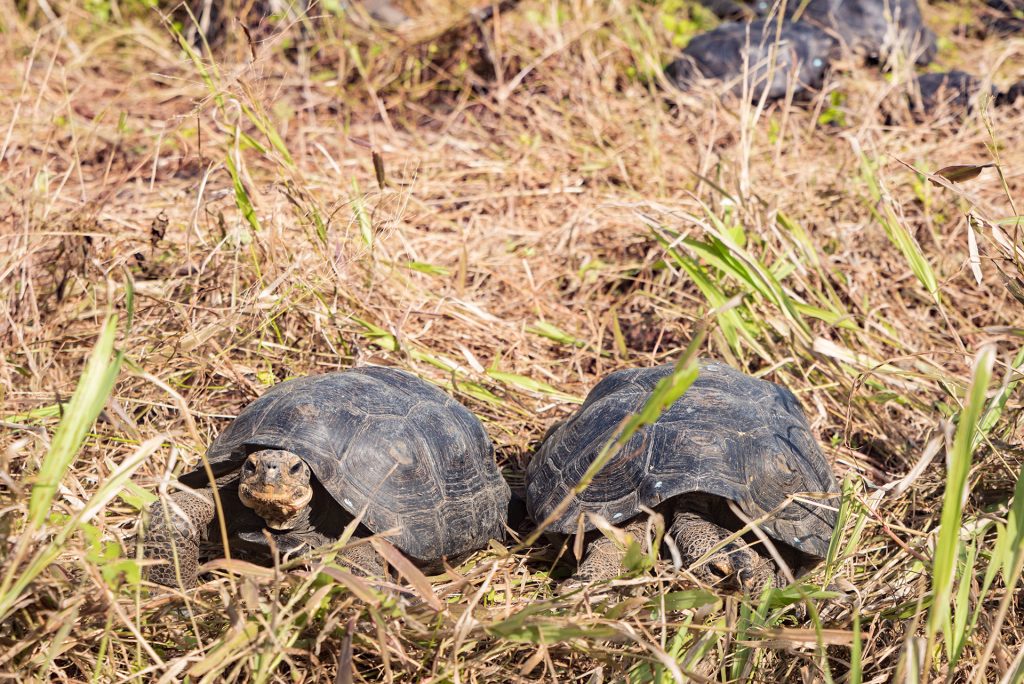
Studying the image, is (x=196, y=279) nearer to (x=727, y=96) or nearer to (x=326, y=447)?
(x=326, y=447)

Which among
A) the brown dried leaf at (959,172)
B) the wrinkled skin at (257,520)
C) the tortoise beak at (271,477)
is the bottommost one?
the wrinkled skin at (257,520)

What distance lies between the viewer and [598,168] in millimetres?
5258

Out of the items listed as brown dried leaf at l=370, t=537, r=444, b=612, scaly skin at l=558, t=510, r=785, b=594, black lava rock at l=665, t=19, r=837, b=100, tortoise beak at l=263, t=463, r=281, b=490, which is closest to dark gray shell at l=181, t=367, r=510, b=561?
tortoise beak at l=263, t=463, r=281, b=490

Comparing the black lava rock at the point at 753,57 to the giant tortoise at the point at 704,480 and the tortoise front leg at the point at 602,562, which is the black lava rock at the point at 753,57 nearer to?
the giant tortoise at the point at 704,480

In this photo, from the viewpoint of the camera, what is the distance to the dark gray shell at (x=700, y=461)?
2.61m

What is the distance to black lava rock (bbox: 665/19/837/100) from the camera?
249 inches

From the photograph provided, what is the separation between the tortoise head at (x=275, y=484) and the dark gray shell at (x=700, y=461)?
781mm

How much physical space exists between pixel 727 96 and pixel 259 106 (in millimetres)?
3709

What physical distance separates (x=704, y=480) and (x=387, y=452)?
3.04ft

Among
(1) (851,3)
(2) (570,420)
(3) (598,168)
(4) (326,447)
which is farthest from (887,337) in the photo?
(1) (851,3)

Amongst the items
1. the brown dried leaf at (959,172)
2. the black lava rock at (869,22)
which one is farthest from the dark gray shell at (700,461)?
the black lava rock at (869,22)

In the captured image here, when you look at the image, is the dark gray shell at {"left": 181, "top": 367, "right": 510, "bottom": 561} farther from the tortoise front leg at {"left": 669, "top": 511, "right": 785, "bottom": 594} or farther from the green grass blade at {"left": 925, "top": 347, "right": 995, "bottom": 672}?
the green grass blade at {"left": 925, "top": 347, "right": 995, "bottom": 672}

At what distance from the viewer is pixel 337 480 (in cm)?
246

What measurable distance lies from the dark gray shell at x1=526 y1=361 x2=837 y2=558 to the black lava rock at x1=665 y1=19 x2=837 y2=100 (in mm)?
3953
